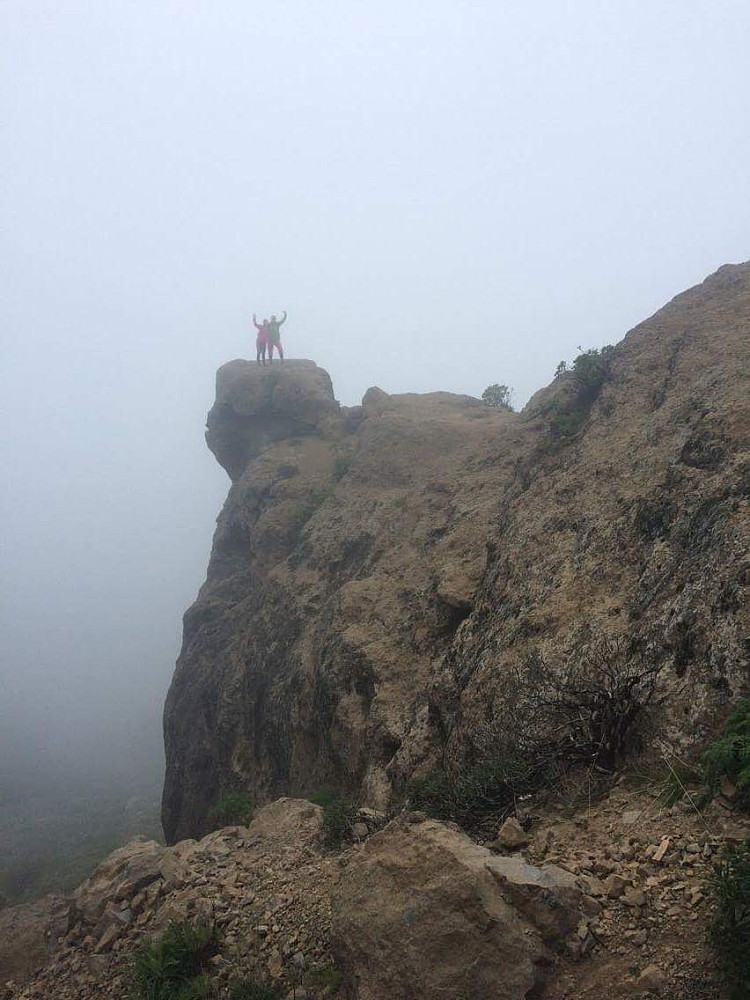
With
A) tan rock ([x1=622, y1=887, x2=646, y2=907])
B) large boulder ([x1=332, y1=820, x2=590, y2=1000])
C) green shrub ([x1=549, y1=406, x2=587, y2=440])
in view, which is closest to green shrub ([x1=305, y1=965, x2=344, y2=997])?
large boulder ([x1=332, y1=820, x2=590, y2=1000])

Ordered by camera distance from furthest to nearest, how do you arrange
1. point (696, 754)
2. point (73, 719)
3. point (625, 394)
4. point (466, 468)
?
1. point (73, 719)
2. point (466, 468)
3. point (625, 394)
4. point (696, 754)

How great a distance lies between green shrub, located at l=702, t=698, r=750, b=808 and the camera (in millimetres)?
4758

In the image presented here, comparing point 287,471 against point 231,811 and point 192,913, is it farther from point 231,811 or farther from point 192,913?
point 192,913

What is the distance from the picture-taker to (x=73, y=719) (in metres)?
92.9

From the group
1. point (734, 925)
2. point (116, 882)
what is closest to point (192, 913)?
point (116, 882)

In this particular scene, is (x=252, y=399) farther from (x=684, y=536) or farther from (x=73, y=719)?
(x=73, y=719)

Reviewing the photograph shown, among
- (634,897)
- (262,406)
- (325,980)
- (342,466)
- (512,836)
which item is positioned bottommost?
(325,980)

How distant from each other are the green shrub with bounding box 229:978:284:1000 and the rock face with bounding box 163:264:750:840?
157 inches

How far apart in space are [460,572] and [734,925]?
918 centimetres

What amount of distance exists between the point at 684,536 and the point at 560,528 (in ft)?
9.11

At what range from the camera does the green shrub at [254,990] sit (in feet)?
16.8

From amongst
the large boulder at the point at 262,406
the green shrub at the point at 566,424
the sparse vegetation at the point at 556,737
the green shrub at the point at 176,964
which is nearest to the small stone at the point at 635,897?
the sparse vegetation at the point at 556,737

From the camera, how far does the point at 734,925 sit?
3613 millimetres

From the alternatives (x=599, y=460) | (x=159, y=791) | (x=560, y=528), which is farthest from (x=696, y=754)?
(x=159, y=791)
